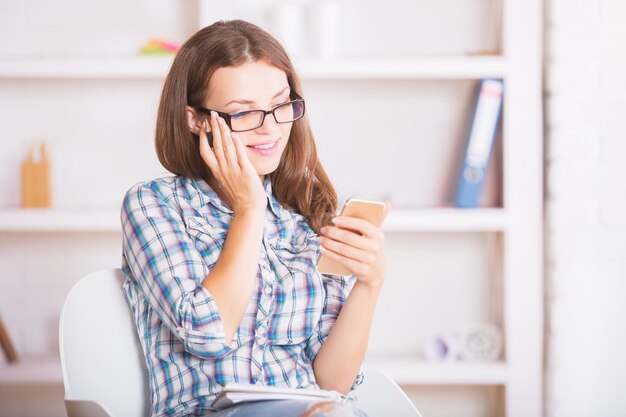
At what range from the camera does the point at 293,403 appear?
1.18 meters

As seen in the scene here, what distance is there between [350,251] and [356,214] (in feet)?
0.21

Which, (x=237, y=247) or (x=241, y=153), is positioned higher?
(x=241, y=153)

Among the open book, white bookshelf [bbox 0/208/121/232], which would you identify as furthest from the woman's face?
white bookshelf [bbox 0/208/121/232]

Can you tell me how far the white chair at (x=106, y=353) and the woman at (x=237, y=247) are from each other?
0.16 ft

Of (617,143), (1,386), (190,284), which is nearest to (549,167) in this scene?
(617,143)

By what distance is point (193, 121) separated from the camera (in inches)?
59.1

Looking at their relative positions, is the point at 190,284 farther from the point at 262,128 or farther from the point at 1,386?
the point at 1,386

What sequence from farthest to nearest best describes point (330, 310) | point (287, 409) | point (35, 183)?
point (35, 183) → point (330, 310) → point (287, 409)

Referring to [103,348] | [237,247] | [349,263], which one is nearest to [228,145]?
[237,247]

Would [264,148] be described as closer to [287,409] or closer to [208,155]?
[208,155]

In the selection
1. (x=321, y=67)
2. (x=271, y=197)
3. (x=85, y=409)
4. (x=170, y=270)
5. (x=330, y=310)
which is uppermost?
Result: (x=321, y=67)

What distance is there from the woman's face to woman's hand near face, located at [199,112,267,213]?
0.03 meters

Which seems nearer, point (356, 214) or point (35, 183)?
point (356, 214)

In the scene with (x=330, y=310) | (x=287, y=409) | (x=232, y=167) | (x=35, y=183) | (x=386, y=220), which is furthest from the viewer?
(x=35, y=183)
